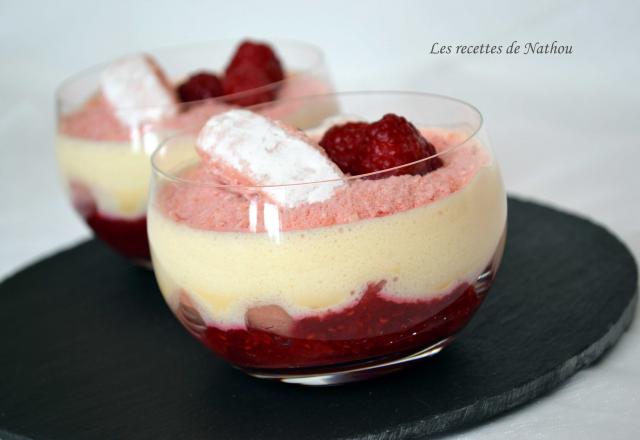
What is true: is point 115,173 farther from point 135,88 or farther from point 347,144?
point 347,144

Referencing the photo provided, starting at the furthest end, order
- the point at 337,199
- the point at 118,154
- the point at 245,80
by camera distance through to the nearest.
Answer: the point at 245,80, the point at 118,154, the point at 337,199

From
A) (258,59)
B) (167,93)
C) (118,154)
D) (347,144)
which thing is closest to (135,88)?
(167,93)

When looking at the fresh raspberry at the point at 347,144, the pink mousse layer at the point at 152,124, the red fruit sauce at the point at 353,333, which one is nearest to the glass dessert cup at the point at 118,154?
the pink mousse layer at the point at 152,124

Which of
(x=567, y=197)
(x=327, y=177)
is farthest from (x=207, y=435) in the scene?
(x=567, y=197)

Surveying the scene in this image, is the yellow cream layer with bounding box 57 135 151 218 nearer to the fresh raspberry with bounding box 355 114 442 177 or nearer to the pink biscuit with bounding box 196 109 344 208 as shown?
the pink biscuit with bounding box 196 109 344 208

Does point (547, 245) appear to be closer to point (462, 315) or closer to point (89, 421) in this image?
point (462, 315)

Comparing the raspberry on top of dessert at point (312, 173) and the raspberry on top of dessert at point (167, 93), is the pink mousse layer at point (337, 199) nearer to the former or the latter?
the raspberry on top of dessert at point (312, 173)
